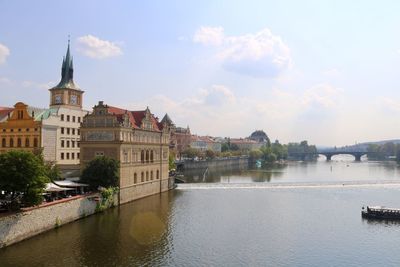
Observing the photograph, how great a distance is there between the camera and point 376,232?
1933 inches

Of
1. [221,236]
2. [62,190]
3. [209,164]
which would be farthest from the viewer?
[209,164]

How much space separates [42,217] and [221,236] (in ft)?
60.6

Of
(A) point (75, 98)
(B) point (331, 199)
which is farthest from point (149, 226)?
(A) point (75, 98)

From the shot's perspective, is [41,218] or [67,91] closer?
[41,218]

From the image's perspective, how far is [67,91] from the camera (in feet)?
291

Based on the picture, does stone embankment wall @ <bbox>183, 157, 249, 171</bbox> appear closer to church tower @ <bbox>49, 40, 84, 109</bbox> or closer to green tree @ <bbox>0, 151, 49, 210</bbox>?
church tower @ <bbox>49, 40, 84, 109</bbox>

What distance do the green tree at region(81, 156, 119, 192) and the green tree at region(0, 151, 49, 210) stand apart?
16.8 metres

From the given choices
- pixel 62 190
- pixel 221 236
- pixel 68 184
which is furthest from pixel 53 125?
pixel 221 236

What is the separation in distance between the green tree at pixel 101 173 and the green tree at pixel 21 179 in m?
16.8

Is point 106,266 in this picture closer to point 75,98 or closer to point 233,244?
point 233,244

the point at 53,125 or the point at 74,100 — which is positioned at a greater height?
the point at 74,100

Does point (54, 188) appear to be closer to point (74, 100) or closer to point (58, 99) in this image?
point (58, 99)

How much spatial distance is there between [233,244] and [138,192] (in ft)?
103

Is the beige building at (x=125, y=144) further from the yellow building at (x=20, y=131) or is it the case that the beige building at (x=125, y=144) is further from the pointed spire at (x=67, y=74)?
the pointed spire at (x=67, y=74)
